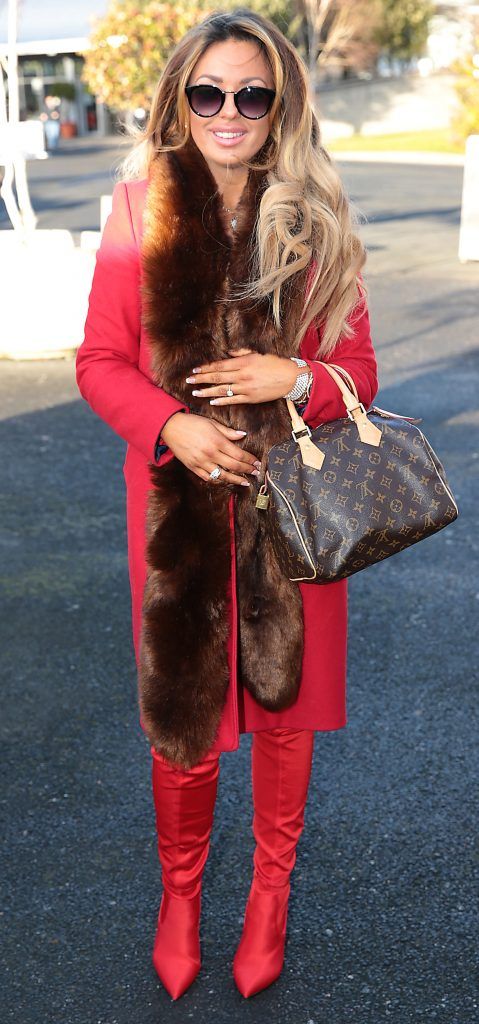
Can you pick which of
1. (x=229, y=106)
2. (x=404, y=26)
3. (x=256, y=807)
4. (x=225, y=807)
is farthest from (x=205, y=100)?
(x=404, y=26)

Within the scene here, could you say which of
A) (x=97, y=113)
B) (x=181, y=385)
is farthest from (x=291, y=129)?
(x=97, y=113)

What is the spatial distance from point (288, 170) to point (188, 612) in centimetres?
90

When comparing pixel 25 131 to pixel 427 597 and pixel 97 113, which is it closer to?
pixel 427 597

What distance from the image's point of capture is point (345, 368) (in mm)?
2221

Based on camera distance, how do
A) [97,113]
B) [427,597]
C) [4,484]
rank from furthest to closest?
[97,113], [4,484], [427,597]

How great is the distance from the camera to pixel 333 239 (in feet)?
7.02

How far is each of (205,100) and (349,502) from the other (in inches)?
32.3

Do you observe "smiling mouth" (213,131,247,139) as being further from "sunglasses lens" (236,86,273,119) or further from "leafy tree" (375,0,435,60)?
"leafy tree" (375,0,435,60)

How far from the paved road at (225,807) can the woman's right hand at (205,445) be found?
0.47 meters

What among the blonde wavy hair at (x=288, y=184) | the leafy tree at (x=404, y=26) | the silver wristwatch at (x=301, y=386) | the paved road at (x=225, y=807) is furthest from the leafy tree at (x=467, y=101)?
the silver wristwatch at (x=301, y=386)

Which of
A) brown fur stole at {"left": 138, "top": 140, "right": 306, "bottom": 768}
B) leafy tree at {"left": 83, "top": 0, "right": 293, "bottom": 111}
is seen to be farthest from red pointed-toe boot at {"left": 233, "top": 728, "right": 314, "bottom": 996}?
leafy tree at {"left": 83, "top": 0, "right": 293, "bottom": 111}

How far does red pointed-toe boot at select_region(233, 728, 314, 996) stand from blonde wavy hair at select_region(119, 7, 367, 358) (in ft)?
2.91

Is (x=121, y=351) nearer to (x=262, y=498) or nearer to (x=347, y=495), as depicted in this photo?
(x=262, y=498)

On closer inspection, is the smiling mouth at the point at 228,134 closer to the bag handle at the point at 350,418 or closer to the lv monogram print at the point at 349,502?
the bag handle at the point at 350,418
